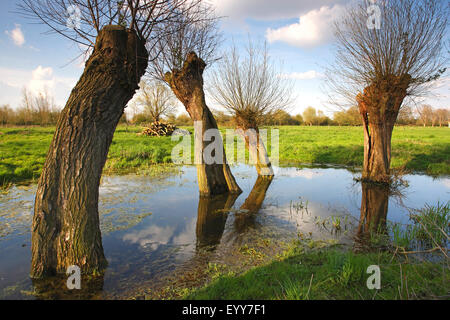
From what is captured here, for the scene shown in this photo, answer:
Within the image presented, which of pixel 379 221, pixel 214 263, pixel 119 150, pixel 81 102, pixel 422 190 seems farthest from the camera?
pixel 119 150

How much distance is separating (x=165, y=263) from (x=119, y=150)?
537 inches

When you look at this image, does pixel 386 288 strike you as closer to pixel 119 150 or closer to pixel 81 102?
pixel 81 102

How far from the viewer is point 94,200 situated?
4.36 meters

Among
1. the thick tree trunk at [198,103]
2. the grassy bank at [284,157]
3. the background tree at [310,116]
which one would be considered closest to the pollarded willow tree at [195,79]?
the thick tree trunk at [198,103]

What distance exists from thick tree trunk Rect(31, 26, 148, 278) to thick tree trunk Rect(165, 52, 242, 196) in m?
4.19

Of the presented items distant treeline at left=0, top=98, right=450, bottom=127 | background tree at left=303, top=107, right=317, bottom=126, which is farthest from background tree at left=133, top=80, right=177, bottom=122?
background tree at left=303, top=107, right=317, bottom=126

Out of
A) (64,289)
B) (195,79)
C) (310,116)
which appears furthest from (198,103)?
(310,116)

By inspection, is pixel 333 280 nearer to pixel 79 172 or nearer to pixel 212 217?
pixel 79 172

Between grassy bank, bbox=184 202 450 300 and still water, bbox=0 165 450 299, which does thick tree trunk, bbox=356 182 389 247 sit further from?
grassy bank, bbox=184 202 450 300

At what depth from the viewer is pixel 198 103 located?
9.05 m

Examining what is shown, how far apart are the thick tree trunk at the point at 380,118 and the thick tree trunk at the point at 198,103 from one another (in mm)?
6054

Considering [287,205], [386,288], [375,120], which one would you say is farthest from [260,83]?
[386,288]

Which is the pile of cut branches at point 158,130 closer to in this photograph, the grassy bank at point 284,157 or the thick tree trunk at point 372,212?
the grassy bank at point 284,157

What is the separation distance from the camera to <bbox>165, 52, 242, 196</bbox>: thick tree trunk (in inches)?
345
